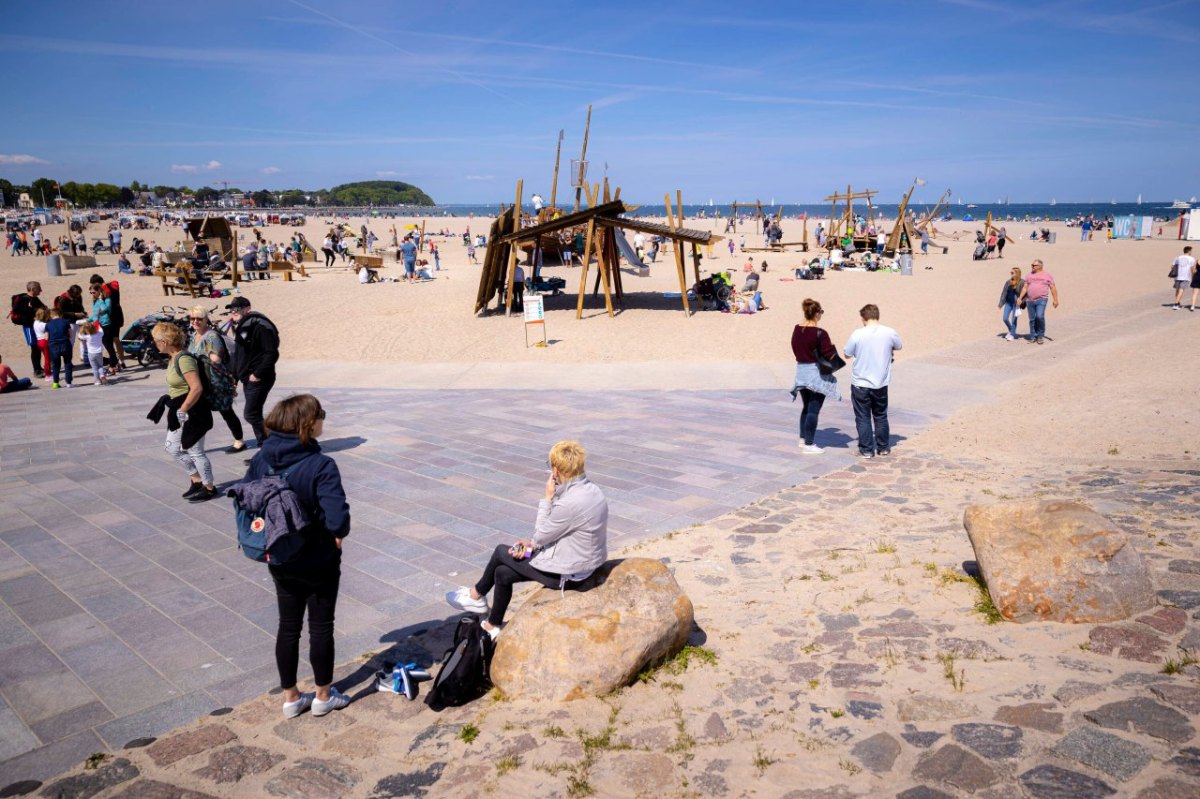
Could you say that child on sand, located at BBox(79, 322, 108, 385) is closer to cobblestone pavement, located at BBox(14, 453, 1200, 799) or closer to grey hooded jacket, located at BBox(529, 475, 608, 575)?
cobblestone pavement, located at BBox(14, 453, 1200, 799)

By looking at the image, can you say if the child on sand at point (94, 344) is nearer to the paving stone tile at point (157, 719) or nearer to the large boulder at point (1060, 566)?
the paving stone tile at point (157, 719)

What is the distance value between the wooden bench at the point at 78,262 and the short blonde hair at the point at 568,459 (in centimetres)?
3234

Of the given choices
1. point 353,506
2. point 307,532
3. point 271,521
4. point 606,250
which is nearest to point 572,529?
point 307,532

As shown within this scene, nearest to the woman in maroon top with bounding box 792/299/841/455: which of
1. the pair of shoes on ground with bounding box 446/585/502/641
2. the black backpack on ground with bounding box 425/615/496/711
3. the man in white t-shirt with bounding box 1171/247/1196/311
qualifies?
the pair of shoes on ground with bounding box 446/585/502/641

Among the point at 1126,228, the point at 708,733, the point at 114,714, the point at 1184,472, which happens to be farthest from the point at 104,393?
the point at 1126,228

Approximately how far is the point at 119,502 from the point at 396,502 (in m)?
2.58

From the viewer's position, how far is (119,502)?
23.4 ft

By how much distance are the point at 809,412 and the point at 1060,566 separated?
419 cm

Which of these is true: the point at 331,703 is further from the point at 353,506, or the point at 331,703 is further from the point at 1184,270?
the point at 1184,270

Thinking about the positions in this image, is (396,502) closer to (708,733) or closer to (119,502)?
(119,502)

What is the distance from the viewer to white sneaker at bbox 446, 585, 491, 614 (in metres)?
4.76

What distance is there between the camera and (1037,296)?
49.6 ft

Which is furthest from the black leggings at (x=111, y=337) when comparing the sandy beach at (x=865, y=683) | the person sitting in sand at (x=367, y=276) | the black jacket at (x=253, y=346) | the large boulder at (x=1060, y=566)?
the large boulder at (x=1060, y=566)

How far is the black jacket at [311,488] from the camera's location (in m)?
3.62
